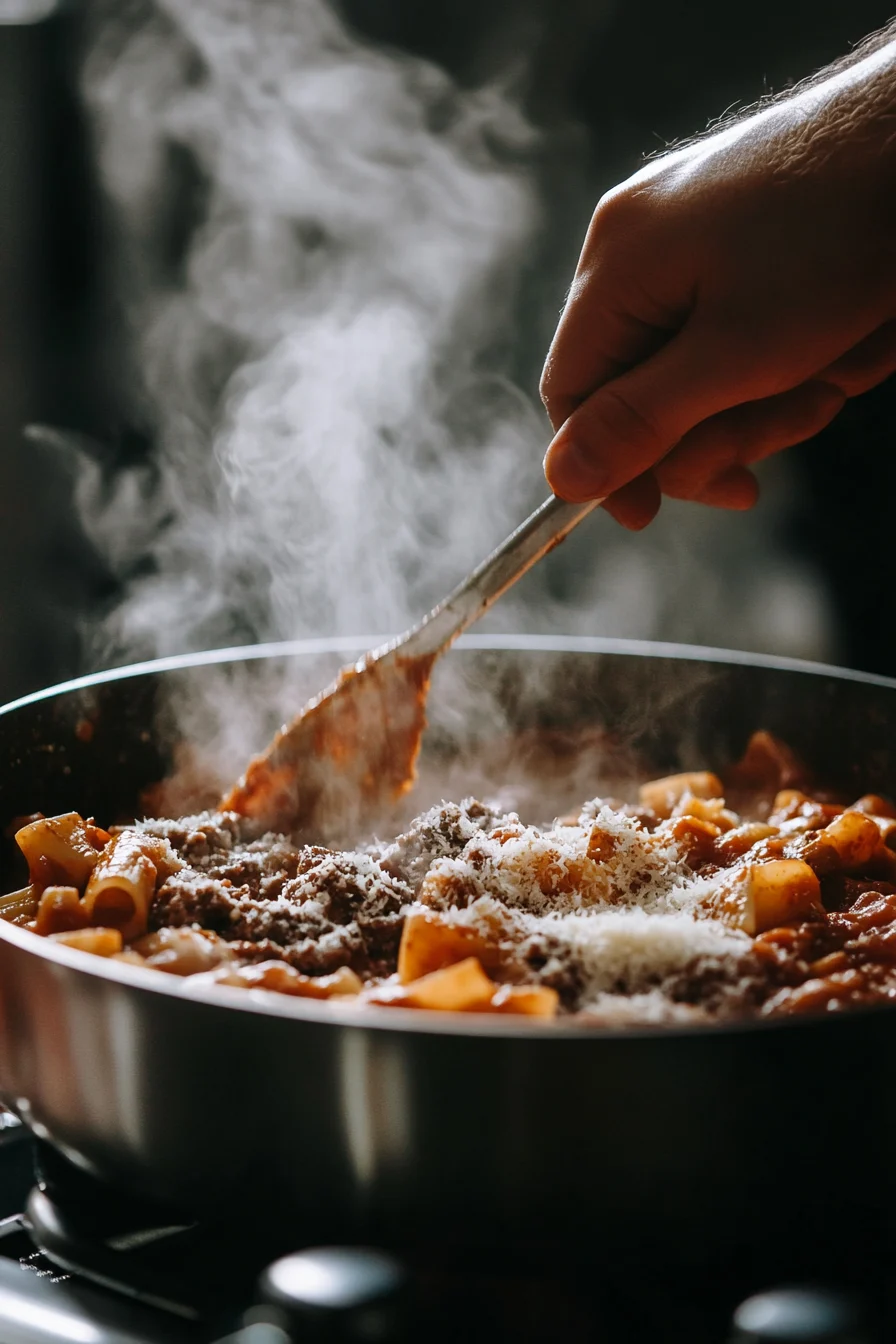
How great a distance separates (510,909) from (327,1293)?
752mm

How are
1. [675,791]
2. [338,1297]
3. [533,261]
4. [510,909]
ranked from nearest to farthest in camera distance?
[338,1297]
[510,909]
[675,791]
[533,261]

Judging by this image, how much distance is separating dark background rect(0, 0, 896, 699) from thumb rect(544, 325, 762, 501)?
1879 millimetres

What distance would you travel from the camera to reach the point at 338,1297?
0.99 meters

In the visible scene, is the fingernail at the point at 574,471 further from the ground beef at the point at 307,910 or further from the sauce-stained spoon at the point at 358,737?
the ground beef at the point at 307,910

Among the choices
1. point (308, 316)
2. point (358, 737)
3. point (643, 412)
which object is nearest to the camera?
point (643, 412)

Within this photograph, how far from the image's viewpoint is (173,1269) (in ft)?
Answer: 4.22

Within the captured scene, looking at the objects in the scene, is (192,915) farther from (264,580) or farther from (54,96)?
(54,96)

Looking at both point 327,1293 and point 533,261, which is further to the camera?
point 533,261

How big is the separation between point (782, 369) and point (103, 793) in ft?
4.83

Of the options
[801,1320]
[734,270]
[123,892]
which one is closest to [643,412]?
[734,270]

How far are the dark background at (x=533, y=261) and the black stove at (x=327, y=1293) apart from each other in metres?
2.56

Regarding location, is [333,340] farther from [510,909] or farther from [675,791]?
[510,909]

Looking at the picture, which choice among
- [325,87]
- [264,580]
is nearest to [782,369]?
[264,580]

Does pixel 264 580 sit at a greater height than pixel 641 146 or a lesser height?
lesser
